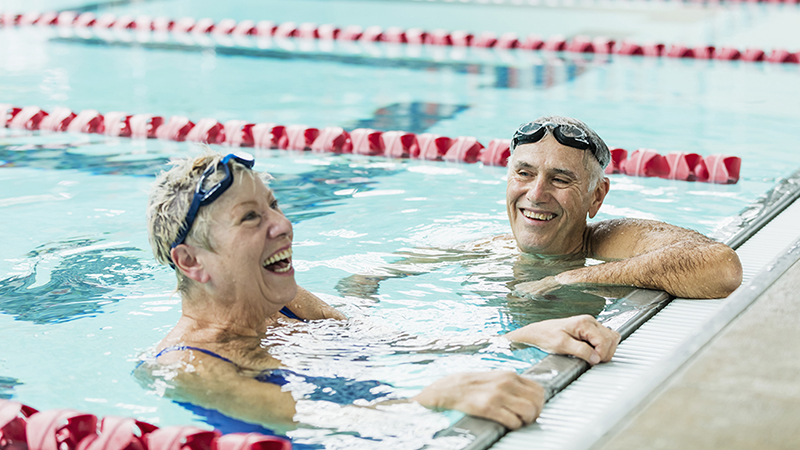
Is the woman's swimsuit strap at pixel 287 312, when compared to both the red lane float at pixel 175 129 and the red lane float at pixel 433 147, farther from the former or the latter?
the red lane float at pixel 175 129

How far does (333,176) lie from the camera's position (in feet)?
23.7

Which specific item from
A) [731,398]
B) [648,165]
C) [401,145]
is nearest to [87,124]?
[401,145]

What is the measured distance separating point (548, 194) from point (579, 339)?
1.19 metres

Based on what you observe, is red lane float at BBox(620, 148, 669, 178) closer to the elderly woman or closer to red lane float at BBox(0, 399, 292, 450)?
the elderly woman

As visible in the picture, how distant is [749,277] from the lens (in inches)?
174

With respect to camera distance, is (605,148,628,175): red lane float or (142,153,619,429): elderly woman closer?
(142,153,619,429): elderly woman

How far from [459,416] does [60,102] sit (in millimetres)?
8158

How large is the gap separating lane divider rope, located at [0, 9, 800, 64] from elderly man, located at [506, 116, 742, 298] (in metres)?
8.51

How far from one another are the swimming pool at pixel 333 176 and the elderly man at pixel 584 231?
13.6 inches

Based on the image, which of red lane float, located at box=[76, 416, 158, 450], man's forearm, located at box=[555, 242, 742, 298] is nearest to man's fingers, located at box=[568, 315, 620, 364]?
man's forearm, located at box=[555, 242, 742, 298]

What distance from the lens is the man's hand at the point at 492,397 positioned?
9.59ft

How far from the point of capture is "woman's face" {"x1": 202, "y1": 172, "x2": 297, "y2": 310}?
124 inches

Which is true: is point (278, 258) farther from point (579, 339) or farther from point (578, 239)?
point (578, 239)

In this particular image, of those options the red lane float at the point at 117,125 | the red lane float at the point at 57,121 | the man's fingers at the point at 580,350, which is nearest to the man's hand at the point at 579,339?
the man's fingers at the point at 580,350
